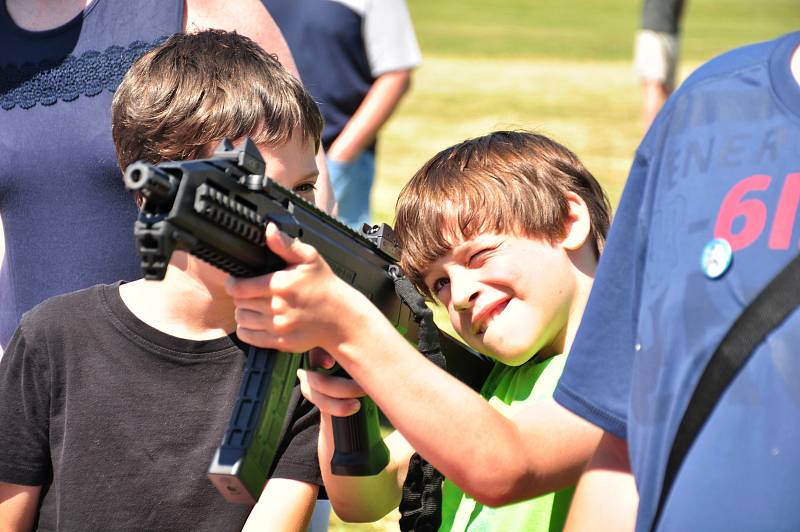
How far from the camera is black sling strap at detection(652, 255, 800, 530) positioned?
1.69 m

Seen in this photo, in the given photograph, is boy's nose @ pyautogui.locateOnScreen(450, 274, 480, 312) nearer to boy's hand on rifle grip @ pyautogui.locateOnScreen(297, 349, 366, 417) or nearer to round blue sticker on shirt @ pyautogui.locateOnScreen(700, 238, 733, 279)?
boy's hand on rifle grip @ pyautogui.locateOnScreen(297, 349, 366, 417)

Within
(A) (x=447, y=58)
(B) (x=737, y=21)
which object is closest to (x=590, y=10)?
(B) (x=737, y=21)

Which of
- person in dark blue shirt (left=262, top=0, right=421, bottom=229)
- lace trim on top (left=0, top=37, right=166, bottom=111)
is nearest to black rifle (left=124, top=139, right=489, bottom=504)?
lace trim on top (left=0, top=37, right=166, bottom=111)

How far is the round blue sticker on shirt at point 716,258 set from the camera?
5.76ft

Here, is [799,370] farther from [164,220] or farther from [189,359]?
[189,359]

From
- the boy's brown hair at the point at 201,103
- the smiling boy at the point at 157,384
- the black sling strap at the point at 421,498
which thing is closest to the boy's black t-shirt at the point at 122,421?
the smiling boy at the point at 157,384

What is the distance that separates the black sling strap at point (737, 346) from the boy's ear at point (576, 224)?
1.12 m

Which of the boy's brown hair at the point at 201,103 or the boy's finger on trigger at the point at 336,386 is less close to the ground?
the boy's brown hair at the point at 201,103

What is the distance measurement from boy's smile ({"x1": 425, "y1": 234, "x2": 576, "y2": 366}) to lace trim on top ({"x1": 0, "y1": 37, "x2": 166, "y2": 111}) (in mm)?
1179

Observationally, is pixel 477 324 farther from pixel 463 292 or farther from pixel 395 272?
pixel 395 272

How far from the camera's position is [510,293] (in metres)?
2.75

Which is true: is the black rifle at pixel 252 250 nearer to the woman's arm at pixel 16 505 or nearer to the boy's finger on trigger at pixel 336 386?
the boy's finger on trigger at pixel 336 386

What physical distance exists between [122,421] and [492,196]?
1.07 metres

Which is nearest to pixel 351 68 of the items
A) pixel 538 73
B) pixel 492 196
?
pixel 492 196
